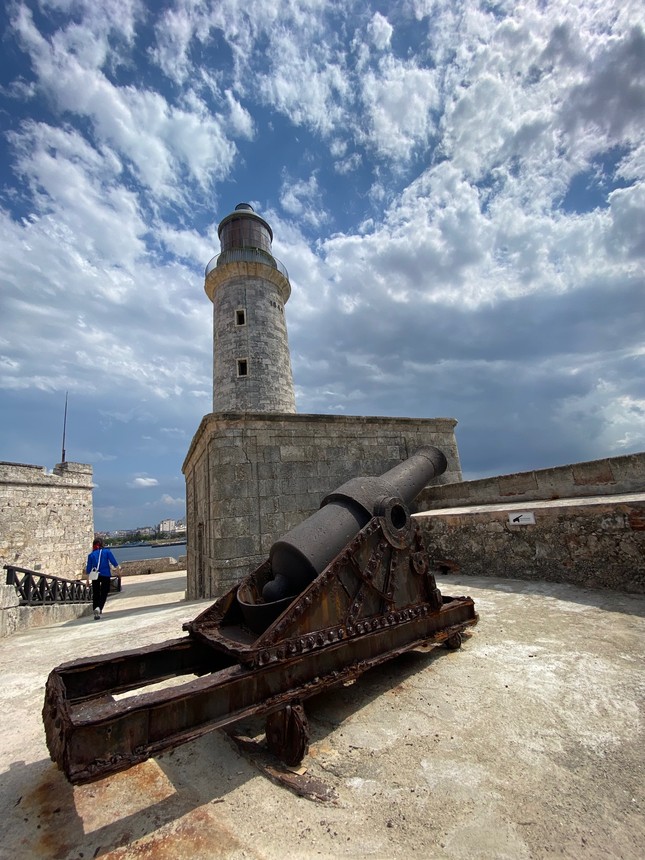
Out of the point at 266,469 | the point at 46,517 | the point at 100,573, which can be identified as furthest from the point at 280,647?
the point at 46,517

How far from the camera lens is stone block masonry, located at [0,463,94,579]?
17.5 m

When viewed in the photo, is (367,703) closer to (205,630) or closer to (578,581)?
(205,630)

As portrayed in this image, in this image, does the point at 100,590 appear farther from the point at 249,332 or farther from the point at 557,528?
the point at 249,332

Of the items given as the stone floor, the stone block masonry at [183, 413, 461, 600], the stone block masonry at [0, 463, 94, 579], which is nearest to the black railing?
the stone block masonry at [183, 413, 461, 600]

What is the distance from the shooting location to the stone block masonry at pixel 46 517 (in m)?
17.5

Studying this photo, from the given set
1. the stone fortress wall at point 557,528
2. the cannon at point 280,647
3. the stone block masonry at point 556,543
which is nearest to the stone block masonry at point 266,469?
the stone fortress wall at point 557,528

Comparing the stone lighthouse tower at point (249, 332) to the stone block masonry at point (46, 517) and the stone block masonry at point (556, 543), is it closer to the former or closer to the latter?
the stone block masonry at point (556, 543)

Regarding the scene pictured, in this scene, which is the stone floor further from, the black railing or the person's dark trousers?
the black railing

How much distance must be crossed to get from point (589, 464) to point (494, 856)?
6158mm

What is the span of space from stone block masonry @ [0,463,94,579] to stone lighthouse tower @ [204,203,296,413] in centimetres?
1117

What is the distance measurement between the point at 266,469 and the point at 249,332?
8.53 meters

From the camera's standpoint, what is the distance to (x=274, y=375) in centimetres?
1420

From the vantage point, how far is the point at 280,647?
7.23 feet

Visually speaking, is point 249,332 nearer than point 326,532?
No
